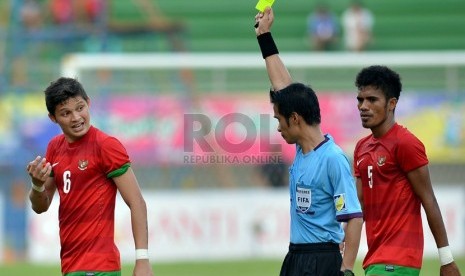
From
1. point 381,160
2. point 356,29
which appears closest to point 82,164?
point 381,160

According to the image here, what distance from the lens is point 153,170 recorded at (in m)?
17.4

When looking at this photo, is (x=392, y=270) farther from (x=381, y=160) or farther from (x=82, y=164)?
(x=82, y=164)

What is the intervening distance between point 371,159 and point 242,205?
10.4 meters

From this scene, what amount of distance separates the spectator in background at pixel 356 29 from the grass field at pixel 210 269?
6709mm

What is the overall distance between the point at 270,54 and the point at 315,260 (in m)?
1.57

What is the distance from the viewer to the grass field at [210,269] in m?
14.7

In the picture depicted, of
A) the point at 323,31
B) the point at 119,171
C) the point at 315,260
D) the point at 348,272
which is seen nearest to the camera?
the point at 348,272

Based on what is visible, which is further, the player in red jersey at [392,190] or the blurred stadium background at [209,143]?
the blurred stadium background at [209,143]


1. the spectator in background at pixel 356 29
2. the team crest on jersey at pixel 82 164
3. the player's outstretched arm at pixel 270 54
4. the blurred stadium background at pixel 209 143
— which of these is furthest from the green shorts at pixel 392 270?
the spectator in background at pixel 356 29

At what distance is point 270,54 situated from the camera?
727 centimetres

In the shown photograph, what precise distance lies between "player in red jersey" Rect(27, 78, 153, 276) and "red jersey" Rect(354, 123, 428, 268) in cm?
149

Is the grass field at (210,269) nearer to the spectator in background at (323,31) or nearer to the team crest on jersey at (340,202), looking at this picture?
the spectator in background at (323,31)

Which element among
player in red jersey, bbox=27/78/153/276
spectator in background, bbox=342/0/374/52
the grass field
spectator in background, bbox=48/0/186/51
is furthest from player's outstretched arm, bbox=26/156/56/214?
spectator in background, bbox=342/0/374/52

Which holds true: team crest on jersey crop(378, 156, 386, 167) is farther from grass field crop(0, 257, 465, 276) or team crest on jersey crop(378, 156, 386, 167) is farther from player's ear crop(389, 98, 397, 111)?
grass field crop(0, 257, 465, 276)
